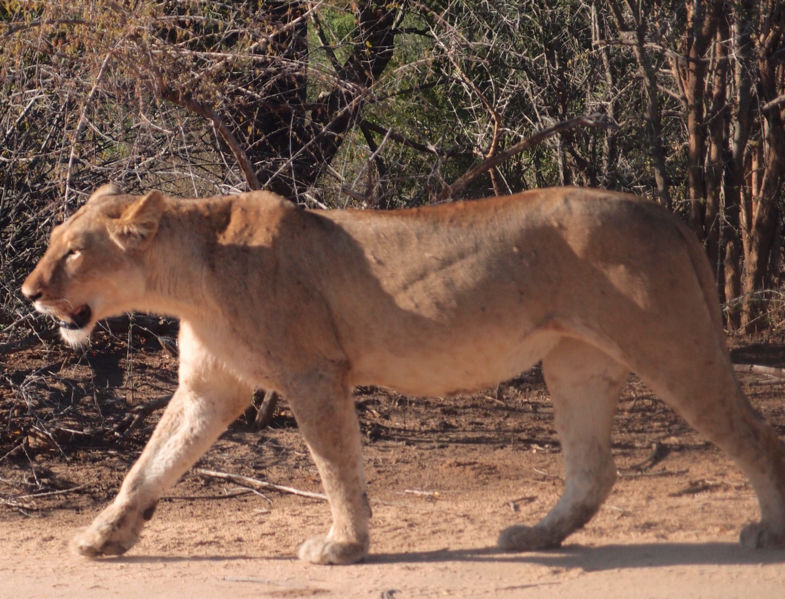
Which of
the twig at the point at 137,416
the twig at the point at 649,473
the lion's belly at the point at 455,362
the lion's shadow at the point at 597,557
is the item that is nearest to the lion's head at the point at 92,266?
the lion's belly at the point at 455,362

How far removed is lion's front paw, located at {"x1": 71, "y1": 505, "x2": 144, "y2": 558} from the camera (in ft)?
17.9

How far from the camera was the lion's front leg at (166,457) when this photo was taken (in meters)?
5.49

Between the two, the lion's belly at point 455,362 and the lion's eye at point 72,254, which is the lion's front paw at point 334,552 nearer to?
the lion's belly at point 455,362

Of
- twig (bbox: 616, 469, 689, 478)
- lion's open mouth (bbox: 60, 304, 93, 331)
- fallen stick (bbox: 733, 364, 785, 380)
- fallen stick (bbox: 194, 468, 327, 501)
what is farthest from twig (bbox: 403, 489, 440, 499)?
fallen stick (bbox: 733, 364, 785, 380)

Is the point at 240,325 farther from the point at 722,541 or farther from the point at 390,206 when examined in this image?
the point at 390,206

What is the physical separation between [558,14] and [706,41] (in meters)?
1.23

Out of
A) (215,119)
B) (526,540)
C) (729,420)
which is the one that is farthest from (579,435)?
(215,119)

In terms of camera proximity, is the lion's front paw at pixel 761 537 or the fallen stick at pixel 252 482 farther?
the fallen stick at pixel 252 482

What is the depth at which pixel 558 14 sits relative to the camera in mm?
9227

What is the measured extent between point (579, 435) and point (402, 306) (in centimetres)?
114

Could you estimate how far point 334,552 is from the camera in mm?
5250

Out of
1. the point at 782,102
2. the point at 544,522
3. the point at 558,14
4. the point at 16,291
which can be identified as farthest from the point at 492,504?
the point at 782,102

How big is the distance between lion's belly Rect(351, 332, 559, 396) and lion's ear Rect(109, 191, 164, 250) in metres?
1.16

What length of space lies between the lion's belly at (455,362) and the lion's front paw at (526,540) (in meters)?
0.76
